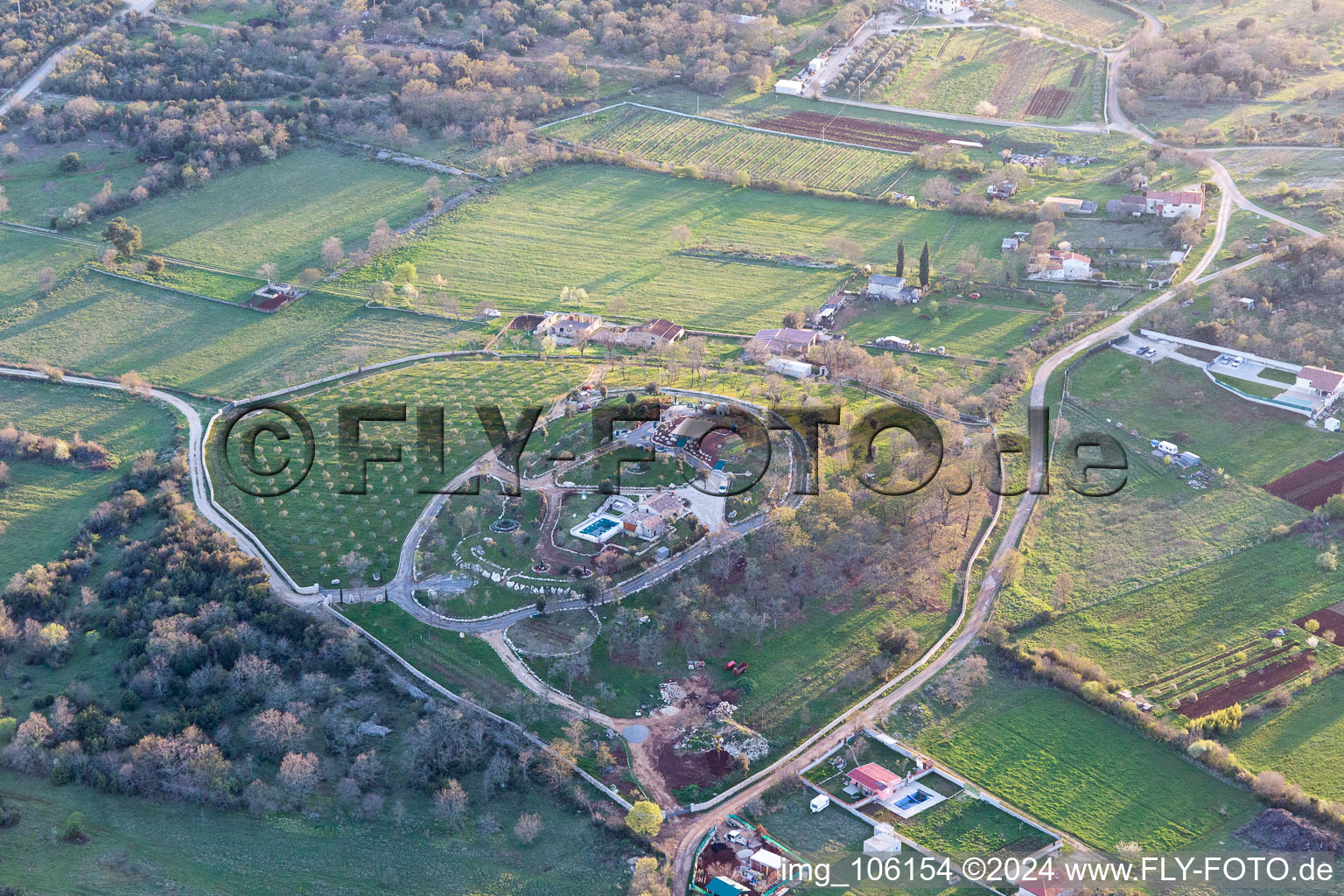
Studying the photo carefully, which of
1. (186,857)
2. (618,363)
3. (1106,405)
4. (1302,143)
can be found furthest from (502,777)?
(1302,143)

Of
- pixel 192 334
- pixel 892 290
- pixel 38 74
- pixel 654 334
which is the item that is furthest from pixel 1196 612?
pixel 38 74

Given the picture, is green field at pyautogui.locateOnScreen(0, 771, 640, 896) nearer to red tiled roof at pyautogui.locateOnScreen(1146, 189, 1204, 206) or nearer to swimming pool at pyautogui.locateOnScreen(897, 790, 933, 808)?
swimming pool at pyautogui.locateOnScreen(897, 790, 933, 808)

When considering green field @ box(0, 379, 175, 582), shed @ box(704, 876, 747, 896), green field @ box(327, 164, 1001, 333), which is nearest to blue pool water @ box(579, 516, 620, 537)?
shed @ box(704, 876, 747, 896)

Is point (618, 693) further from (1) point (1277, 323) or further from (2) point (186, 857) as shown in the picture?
(1) point (1277, 323)

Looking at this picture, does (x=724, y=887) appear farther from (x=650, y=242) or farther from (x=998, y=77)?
(x=998, y=77)

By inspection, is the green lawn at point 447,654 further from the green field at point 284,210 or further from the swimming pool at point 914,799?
the green field at point 284,210


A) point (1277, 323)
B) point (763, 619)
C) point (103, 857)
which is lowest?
point (103, 857)
